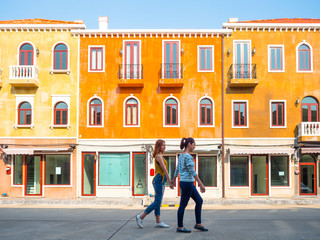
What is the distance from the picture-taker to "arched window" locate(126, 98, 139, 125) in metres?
22.9

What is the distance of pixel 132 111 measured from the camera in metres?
22.9

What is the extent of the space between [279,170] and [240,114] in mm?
3977

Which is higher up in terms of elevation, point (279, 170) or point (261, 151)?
point (261, 151)

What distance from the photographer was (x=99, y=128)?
22.8 m

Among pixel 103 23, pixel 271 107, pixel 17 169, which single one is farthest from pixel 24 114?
pixel 271 107

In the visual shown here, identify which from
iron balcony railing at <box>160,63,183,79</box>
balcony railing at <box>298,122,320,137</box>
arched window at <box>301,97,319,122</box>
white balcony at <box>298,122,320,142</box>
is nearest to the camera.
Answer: white balcony at <box>298,122,320,142</box>

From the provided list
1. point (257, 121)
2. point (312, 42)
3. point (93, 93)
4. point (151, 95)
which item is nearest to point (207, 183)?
point (257, 121)

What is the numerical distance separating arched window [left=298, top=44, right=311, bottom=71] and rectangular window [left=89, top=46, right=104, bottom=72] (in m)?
12.0

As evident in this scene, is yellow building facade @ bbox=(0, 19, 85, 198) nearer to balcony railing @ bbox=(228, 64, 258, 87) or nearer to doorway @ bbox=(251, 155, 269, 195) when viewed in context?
balcony railing @ bbox=(228, 64, 258, 87)

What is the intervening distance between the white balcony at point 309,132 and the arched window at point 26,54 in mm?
16364

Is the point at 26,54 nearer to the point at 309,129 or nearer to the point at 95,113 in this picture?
the point at 95,113

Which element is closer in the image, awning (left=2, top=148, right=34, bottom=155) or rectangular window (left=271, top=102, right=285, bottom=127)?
awning (left=2, top=148, right=34, bottom=155)

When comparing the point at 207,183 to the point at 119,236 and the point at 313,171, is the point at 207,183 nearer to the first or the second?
the point at 313,171

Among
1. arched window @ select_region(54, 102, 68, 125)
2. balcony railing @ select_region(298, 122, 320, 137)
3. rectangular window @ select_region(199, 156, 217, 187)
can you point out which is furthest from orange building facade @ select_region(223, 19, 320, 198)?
arched window @ select_region(54, 102, 68, 125)
